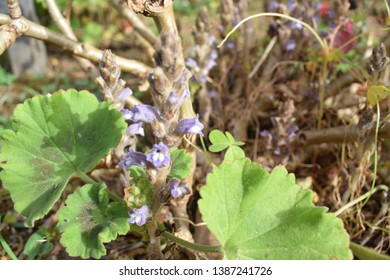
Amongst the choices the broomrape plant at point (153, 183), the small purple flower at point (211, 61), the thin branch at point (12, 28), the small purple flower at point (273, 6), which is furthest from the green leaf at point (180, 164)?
the small purple flower at point (273, 6)

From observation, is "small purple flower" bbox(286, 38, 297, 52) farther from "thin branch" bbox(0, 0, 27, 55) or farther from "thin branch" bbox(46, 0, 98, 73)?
"thin branch" bbox(0, 0, 27, 55)

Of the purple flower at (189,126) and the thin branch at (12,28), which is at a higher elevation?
the thin branch at (12,28)

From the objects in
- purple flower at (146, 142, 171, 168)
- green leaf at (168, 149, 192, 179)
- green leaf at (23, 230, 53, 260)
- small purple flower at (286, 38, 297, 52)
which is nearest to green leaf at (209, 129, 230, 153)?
green leaf at (168, 149, 192, 179)

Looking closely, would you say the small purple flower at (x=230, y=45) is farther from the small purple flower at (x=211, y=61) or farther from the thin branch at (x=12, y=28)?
the thin branch at (x=12, y=28)

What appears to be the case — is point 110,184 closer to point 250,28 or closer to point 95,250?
point 95,250

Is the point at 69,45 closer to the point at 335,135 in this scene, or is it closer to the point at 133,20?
the point at 133,20
